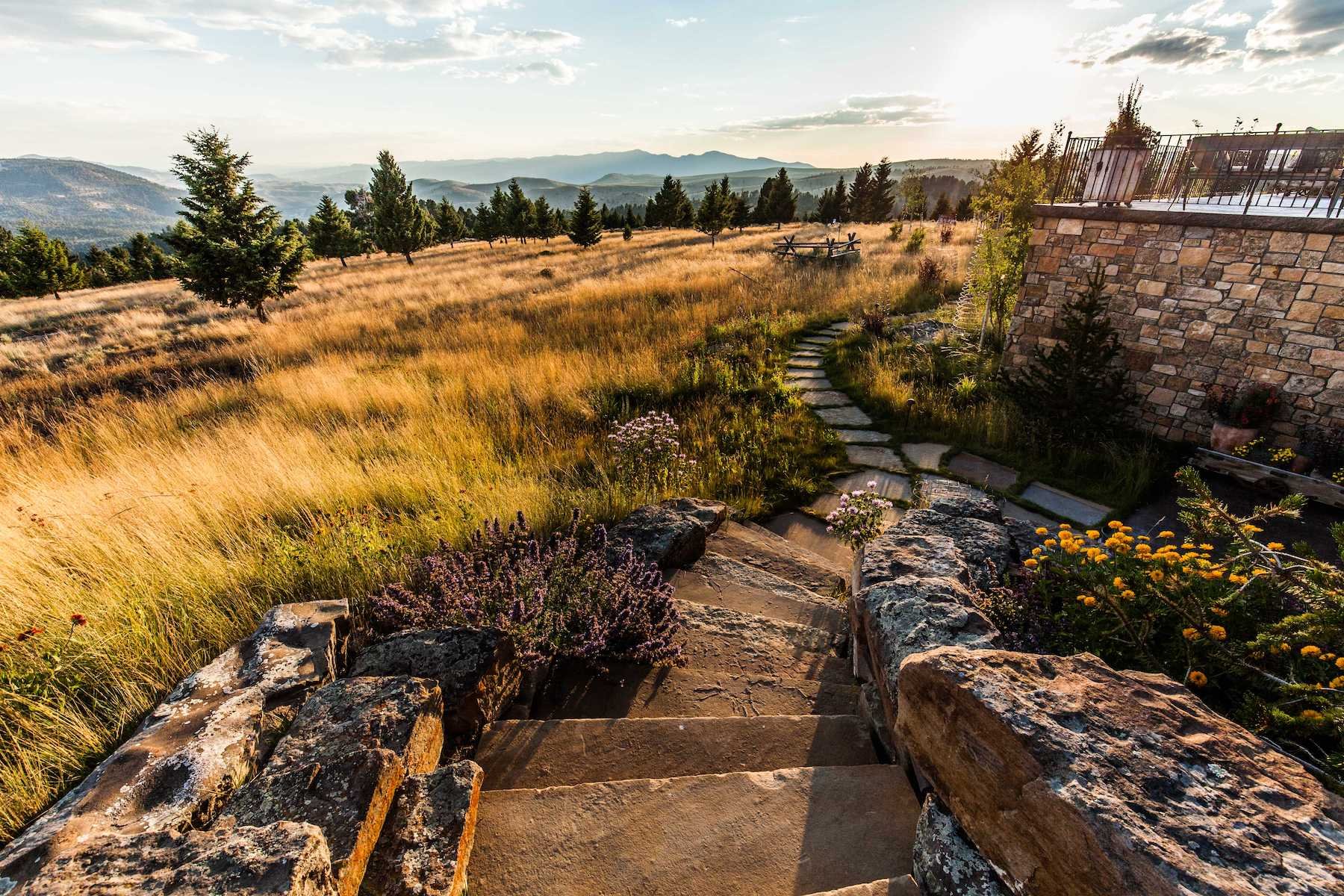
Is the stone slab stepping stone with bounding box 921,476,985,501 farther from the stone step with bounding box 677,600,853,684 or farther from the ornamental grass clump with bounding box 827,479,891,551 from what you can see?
the stone step with bounding box 677,600,853,684

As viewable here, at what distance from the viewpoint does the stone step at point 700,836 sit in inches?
61.3

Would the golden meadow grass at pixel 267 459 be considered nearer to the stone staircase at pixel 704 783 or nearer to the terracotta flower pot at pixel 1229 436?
the stone staircase at pixel 704 783

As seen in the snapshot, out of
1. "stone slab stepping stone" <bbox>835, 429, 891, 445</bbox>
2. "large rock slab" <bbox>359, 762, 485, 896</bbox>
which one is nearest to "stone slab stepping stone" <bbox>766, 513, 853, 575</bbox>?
"stone slab stepping stone" <bbox>835, 429, 891, 445</bbox>

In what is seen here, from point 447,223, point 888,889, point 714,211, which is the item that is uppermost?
point 714,211

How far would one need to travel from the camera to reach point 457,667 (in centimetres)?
207

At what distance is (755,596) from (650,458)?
194 cm

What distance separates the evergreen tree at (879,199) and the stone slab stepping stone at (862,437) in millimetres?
41227

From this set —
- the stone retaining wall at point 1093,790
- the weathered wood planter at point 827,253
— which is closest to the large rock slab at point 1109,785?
the stone retaining wall at point 1093,790

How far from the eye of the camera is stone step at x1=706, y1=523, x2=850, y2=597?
146 inches

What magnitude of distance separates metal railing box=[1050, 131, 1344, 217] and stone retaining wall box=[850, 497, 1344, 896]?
638 cm

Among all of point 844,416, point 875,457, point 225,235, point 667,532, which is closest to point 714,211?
point 225,235

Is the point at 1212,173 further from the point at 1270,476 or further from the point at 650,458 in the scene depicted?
the point at 650,458

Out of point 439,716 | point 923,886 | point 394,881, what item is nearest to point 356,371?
point 439,716

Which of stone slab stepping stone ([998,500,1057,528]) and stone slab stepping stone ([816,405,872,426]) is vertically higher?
stone slab stepping stone ([816,405,872,426])
